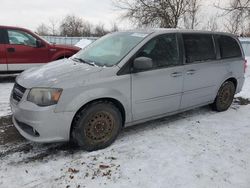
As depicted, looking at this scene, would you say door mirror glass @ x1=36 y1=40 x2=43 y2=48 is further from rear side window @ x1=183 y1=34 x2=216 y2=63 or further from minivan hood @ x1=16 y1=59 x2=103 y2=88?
rear side window @ x1=183 y1=34 x2=216 y2=63

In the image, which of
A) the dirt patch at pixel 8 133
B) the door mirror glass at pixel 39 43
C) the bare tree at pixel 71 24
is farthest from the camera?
the bare tree at pixel 71 24

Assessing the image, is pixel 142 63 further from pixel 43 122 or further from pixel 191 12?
pixel 191 12

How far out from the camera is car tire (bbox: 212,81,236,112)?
18.3ft

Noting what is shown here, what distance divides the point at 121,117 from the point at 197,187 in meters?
1.50


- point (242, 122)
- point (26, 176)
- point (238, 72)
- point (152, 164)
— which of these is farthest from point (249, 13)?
point (26, 176)

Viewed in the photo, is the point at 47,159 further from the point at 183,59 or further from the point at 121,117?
the point at 183,59

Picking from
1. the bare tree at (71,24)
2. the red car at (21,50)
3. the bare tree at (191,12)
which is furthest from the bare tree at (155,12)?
the bare tree at (71,24)

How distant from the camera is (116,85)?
12.5ft

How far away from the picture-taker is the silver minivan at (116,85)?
11.4 ft

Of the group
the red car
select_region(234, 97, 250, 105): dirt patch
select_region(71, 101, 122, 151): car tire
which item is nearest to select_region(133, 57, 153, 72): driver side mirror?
select_region(71, 101, 122, 151): car tire

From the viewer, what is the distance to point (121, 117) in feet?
13.2

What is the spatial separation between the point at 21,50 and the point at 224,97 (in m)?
5.87

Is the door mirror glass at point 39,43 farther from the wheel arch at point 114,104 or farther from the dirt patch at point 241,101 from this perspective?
the dirt patch at point 241,101

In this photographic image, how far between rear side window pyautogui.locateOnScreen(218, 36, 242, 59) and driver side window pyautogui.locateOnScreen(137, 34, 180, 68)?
1.37 metres
